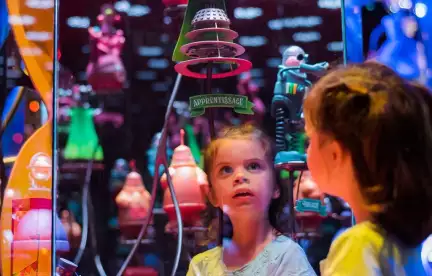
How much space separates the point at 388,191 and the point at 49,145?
2.84 feet

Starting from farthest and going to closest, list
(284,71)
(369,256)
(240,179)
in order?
(284,71) → (240,179) → (369,256)

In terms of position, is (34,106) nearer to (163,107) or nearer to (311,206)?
(163,107)

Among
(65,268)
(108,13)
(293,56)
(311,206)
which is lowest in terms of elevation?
(65,268)

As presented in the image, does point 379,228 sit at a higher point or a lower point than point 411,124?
lower

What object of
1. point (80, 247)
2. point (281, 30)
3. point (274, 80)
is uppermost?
point (281, 30)

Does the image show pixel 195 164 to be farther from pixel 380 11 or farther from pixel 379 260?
pixel 379 260

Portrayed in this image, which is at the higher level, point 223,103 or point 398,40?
point 398,40

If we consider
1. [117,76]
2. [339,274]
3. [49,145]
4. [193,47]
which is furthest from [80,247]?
[339,274]

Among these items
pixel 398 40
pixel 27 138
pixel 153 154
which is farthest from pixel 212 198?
pixel 398 40

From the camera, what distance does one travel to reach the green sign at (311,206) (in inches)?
48.9

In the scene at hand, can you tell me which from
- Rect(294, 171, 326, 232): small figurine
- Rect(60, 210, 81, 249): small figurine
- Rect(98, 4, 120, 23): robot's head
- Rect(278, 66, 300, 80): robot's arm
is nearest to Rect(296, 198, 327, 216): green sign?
Rect(294, 171, 326, 232): small figurine

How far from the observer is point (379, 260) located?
63 cm

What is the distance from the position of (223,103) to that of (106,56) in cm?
32

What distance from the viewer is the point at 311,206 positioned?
49.2 inches
